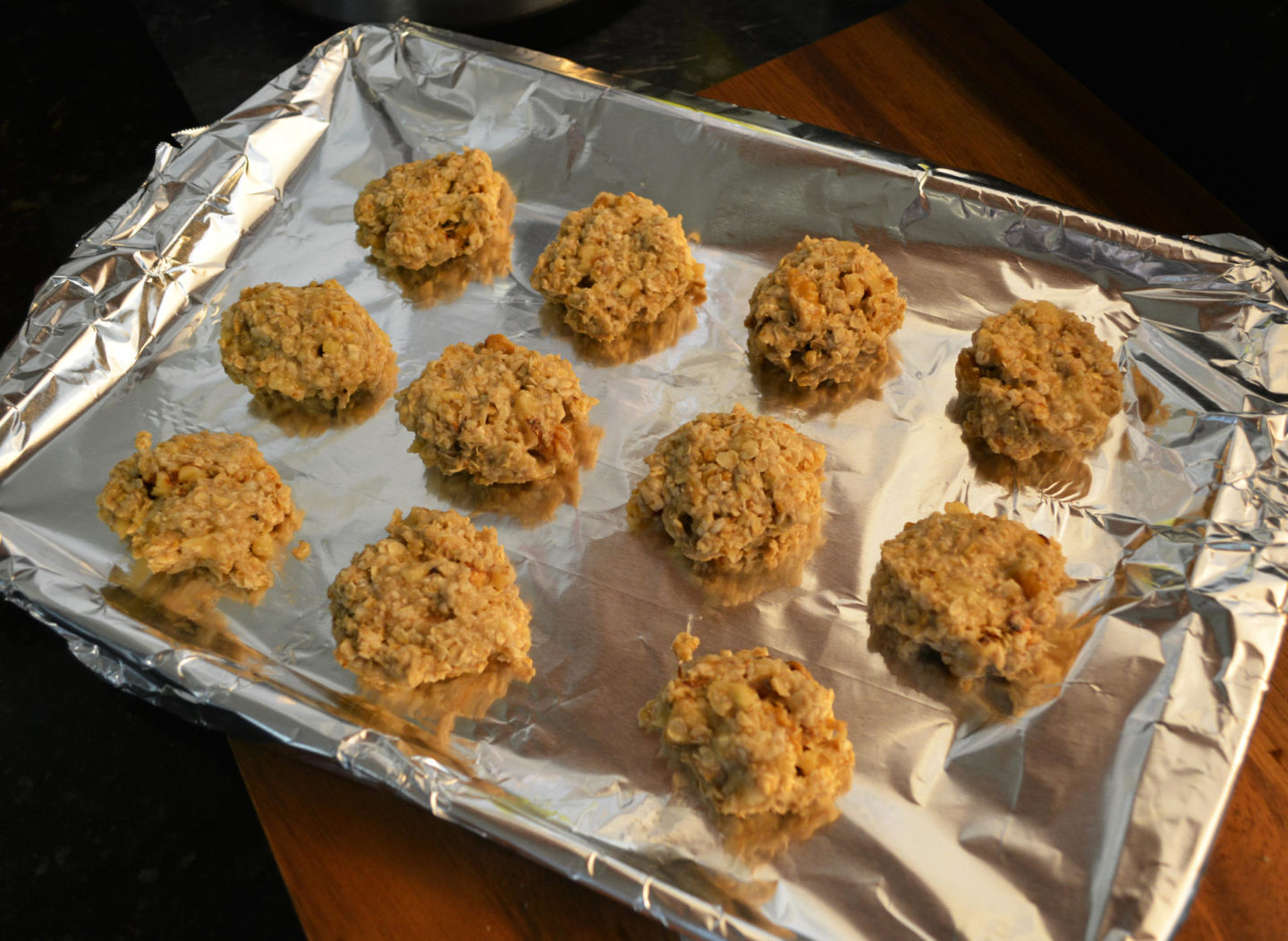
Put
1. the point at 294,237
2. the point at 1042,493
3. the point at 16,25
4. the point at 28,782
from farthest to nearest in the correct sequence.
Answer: the point at 16,25 → the point at 294,237 → the point at 28,782 → the point at 1042,493

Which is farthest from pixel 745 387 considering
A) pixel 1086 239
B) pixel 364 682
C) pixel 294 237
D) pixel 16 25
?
pixel 16 25

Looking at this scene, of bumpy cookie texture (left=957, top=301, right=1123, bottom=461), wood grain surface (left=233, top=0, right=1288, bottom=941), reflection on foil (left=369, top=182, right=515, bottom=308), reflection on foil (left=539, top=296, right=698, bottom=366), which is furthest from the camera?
reflection on foil (left=369, top=182, right=515, bottom=308)

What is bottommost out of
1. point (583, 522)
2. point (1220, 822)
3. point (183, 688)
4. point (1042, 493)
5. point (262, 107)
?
point (1220, 822)

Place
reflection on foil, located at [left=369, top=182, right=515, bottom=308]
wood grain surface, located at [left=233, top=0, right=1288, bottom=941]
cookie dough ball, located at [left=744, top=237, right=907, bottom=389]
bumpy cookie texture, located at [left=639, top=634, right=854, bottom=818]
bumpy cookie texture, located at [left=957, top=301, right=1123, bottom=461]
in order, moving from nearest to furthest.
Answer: bumpy cookie texture, located at [left=639, top=634, right=854, bottom=818]
wood grain surface, located at [left=233, top=0, right=1288, bottom=941]
bumpy cookie texture, located at [left=957, top=301, right=1123, bottom=461]
cookie dough ball, located at [left=744, top=237, right=907, bottom=389]
reflection on foil, located at [left=369, top=182, right=515, bottom=308]

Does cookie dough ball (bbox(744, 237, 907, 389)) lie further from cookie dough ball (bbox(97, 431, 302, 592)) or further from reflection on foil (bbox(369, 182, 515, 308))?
cookie dough ball (bbox(97, 431, 302, 592))

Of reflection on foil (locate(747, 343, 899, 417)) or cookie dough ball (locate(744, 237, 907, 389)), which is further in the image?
reflection on foil (locate(747, 343, 899, 417))

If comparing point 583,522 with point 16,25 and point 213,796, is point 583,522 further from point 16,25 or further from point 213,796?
point 16,25

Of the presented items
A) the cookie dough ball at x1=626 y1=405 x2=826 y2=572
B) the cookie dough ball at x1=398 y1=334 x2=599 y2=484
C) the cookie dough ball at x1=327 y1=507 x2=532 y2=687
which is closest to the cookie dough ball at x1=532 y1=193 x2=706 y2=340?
the cookie dough ball at x1=398 y1=334 x2=599 y2=484
